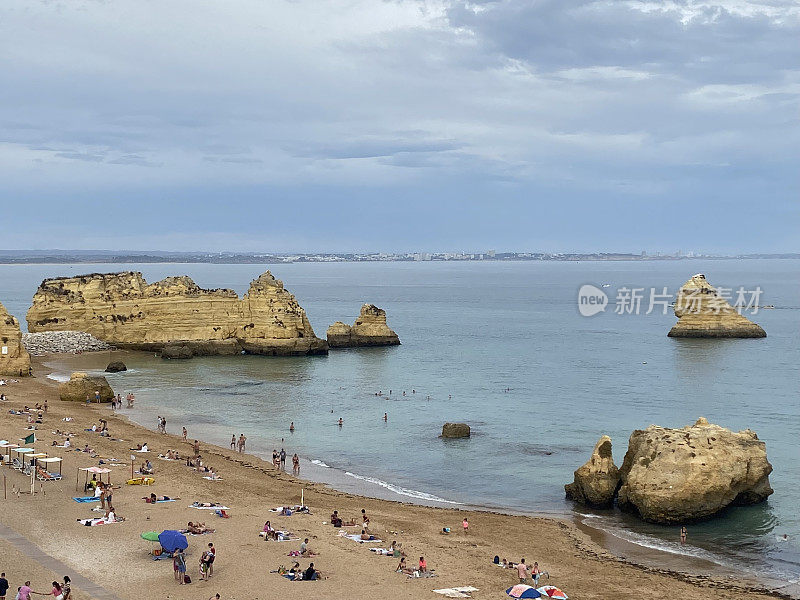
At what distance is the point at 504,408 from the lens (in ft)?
183

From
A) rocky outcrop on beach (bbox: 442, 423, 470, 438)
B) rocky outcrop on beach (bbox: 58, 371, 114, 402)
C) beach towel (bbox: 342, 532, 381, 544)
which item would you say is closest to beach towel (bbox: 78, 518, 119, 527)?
beach towel (bbox: 342, 532, 381, 544)

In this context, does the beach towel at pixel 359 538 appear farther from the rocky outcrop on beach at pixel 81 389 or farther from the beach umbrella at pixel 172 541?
the rocky outcrop on beach at pixel 81 389

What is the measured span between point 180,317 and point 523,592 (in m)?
65.9

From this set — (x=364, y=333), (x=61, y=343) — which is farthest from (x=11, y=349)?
(x=364, y=333)

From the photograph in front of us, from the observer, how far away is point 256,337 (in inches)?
3312

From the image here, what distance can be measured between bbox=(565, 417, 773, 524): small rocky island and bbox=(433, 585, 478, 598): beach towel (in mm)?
10414

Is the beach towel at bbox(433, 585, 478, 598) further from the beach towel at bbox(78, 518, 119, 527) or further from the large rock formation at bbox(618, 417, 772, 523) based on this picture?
the beach towel at bbox(78, 518, 119, 527)

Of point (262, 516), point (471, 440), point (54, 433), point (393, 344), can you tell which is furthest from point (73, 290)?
point (262, 516)

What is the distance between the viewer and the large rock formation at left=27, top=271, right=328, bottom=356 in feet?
273

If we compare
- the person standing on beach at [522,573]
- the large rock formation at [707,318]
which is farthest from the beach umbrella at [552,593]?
the large rock formation at [707,318]

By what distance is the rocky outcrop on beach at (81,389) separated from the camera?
182 ft

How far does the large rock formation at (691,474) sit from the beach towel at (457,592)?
410 inches

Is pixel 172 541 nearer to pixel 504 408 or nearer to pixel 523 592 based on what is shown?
pixel 523 592

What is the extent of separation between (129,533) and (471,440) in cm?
2266
